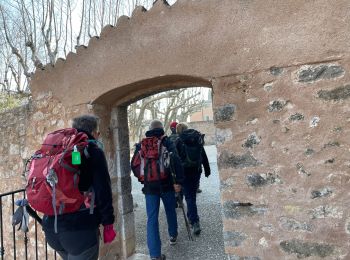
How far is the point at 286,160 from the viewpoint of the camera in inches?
105

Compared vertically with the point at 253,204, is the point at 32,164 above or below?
above

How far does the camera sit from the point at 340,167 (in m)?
2.49

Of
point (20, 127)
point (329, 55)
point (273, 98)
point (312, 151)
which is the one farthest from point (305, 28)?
point (20, 127)

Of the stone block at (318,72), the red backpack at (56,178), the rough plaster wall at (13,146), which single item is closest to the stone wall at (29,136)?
the rough plaster wall at (13,146)

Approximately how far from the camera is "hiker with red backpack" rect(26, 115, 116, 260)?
7.35 ft

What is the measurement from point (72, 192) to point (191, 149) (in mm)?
2589

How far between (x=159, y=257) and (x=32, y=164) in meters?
2.01

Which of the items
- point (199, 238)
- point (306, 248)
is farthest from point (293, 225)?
point (199, 238)

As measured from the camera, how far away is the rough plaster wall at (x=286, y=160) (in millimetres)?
2508

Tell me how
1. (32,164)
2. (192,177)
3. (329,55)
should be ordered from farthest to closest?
(192,177), (329,55), (32,164)

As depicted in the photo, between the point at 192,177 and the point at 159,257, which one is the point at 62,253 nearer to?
the point at 159,257

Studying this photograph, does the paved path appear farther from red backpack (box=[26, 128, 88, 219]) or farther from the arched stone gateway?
red backpack (box=[26, 128, 88, 219])

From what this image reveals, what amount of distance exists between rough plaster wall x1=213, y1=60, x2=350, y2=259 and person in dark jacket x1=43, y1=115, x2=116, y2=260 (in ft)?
3.47

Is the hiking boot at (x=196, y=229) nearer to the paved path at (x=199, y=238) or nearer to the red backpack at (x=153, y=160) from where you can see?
the paved path at (x=199, y=238)
